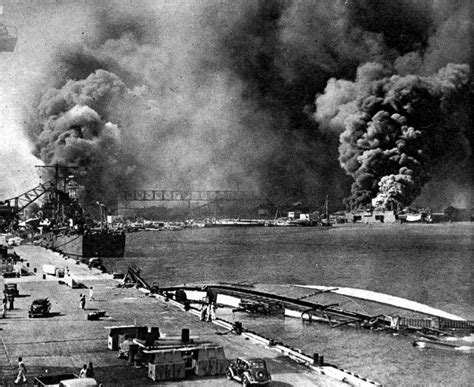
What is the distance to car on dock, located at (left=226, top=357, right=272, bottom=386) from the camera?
19219mm

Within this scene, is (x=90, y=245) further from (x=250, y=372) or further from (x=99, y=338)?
(x=250, y=372)

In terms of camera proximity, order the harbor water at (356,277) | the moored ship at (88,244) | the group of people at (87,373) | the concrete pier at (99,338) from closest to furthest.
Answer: the group of people at (87,373) < the concrete pier at (99,338) < the harbor water at (356,277) < the moored ship at (88,244)

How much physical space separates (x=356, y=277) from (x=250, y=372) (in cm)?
5757

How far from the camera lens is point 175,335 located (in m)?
27.8

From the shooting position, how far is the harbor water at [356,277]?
99.5 feet

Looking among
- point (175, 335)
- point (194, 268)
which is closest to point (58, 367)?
point (175, 335)

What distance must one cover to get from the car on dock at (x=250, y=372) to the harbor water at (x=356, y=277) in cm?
993

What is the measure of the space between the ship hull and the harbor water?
3823 mm

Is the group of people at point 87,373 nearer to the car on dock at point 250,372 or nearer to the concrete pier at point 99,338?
the concrete pier at point 99,338

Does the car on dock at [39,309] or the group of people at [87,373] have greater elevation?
the car on dock at [39,309]

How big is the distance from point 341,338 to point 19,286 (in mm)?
23573

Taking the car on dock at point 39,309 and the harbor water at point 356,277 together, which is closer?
the harbor water at point 356,277

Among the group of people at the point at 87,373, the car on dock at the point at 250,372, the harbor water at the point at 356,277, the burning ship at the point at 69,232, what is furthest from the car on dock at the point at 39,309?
the burning ship at the point at 69,232

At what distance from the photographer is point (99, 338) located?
26.7m
